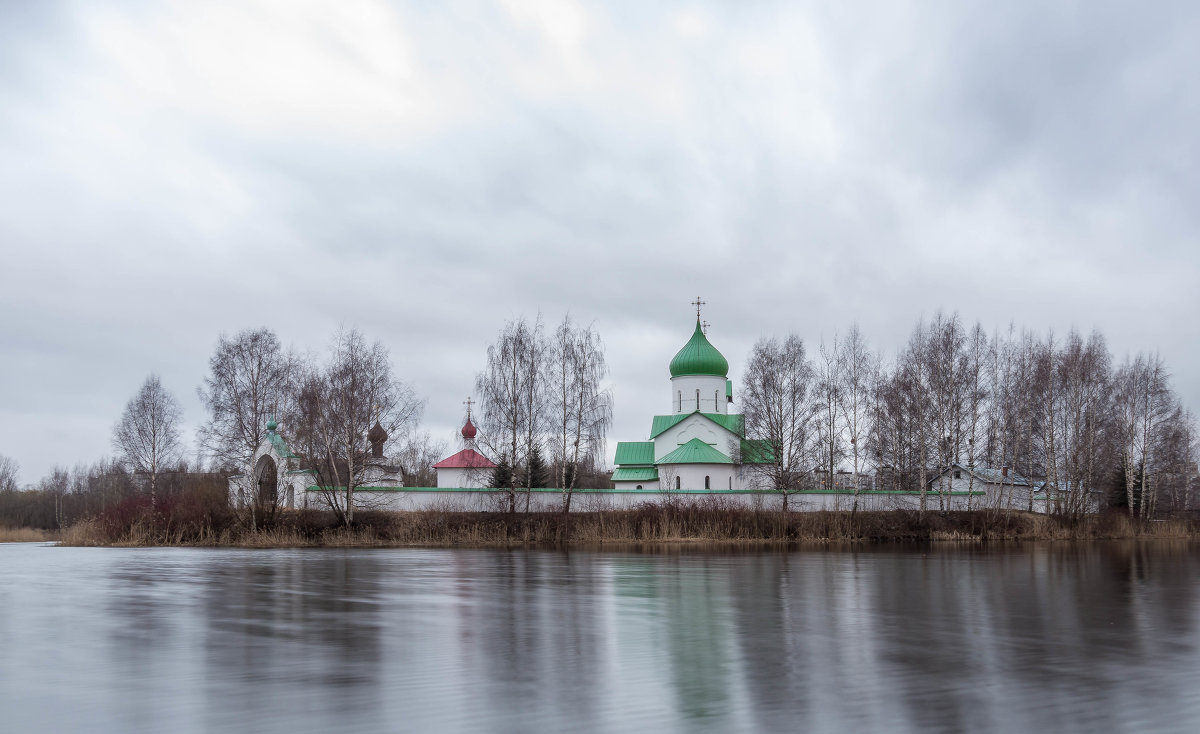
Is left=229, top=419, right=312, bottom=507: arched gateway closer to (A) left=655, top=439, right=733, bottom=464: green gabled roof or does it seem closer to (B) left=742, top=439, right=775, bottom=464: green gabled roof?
(A) left=655, top=439, right=733, bottom=464: green gabled roof

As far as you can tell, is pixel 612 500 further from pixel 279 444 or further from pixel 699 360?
pixel 699 360

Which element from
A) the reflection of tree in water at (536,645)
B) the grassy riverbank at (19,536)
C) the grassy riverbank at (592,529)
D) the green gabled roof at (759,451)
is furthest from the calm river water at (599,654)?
the grassy riverbank at (19,536)

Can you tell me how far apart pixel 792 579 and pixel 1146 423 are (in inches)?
1534

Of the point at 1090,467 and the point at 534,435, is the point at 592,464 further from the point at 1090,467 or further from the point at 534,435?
the point at 1090,467

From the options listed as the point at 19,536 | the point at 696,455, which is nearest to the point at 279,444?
the point at 19,536

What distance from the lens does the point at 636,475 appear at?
5409 centimetres

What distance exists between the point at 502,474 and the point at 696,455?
12281 millimetres

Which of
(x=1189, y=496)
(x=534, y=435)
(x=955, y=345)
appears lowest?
(x=1189, y=496)

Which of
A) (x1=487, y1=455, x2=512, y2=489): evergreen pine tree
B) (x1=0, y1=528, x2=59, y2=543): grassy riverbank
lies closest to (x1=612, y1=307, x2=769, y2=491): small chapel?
(x1=487, y1=455, x2=512, y2=489): evergreen pine tree

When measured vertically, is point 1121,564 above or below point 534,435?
below

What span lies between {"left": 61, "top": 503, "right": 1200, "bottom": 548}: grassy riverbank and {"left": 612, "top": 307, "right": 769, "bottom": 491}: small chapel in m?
9.96

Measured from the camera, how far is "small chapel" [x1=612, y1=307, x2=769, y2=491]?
4894 cm

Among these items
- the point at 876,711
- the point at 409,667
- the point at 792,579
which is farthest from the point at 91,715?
the point at 792,579

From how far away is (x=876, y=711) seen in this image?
20.6 feet
